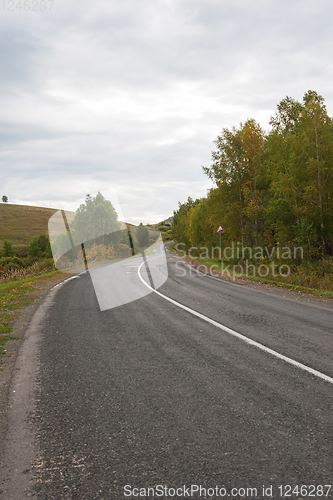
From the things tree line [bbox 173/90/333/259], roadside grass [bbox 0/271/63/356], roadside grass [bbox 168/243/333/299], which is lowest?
roadside grass [bbox 168/243/333/299]

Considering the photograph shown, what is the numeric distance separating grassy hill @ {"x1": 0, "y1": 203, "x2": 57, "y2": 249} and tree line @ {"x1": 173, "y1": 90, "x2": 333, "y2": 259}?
219 feet

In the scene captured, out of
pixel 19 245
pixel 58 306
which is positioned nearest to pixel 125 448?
pixel 58 306

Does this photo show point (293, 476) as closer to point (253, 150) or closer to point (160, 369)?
point (160, 369)

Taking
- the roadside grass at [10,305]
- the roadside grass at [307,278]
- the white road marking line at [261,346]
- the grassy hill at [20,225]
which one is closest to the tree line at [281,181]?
the roadside grass at [307,278]

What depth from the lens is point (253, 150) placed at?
23.3 metres

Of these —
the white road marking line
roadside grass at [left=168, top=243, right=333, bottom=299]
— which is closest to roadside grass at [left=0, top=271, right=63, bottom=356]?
the white road marking line

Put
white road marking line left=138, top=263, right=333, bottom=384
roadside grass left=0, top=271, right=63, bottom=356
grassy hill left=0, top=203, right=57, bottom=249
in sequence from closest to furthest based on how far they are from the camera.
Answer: white road marking line left=138, top=263, right=333, bottom=384 → roadside grass left=0, top=271, right=63, bottom=356 → grassy hill left=0, top=203, right=57, bottom=249

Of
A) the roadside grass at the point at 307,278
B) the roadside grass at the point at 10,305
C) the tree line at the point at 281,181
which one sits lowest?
the roadside grass at the point at 307,278

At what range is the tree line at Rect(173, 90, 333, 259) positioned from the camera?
15250mm

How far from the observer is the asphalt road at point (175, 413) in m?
2.44

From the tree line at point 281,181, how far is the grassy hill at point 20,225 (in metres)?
66.9

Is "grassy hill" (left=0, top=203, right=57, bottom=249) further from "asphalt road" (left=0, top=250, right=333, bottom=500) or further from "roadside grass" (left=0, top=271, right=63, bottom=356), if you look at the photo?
"asphalt road" (left=0, top=250, right=333, bottom=500)

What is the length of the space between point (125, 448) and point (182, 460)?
57 centimetres

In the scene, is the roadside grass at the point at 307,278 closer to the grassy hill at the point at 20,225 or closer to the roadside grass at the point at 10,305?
the roadside grass at the point at 10,305
